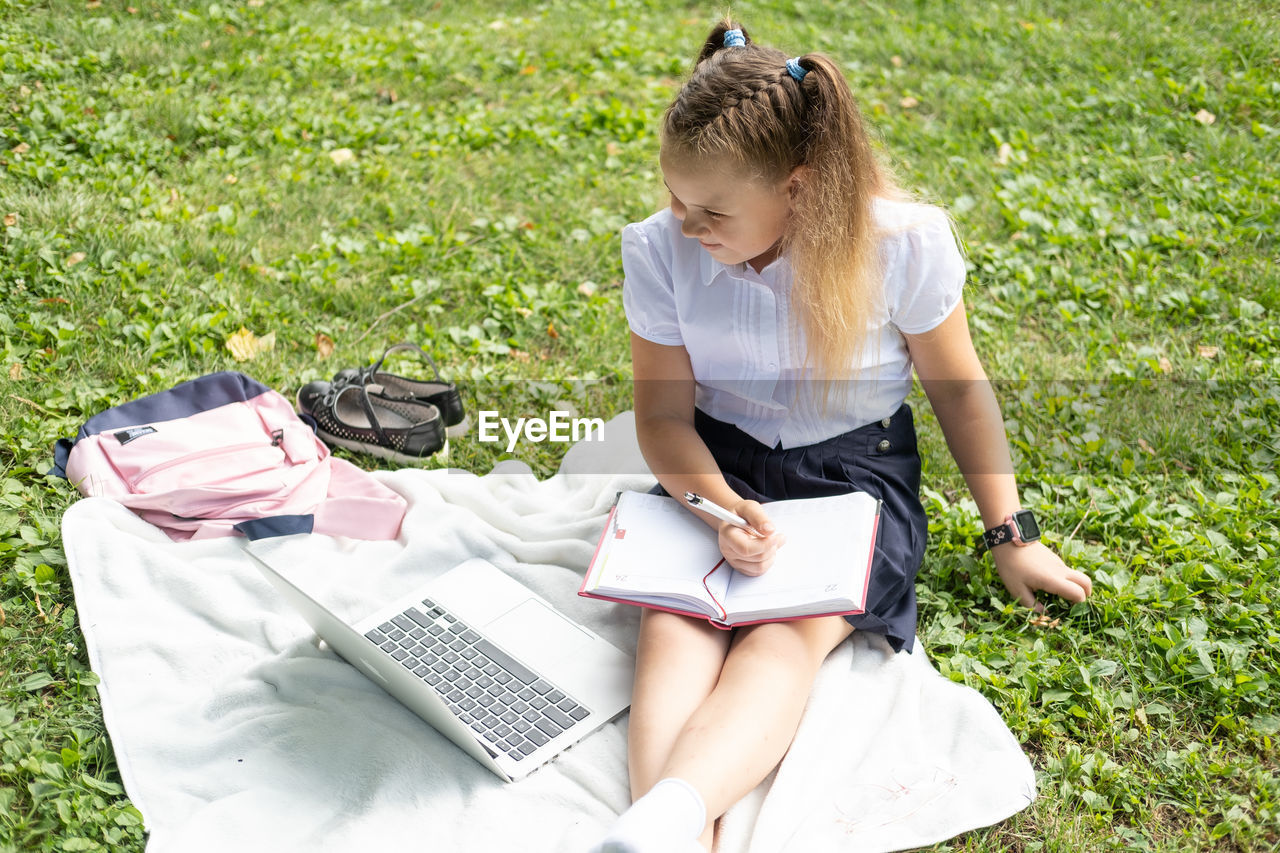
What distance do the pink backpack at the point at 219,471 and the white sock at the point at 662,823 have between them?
4.27ft

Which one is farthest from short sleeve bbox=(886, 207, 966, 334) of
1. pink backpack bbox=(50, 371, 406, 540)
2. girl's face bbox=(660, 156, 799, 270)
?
pink backpack bbox=(50, 371, 406, 540)

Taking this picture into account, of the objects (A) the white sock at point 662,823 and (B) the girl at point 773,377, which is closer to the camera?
(A) the white sock at point 662,823

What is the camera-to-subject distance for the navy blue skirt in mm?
2479

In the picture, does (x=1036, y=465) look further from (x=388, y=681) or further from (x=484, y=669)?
(x=388, y=681)

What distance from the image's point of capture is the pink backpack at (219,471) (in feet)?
9.25

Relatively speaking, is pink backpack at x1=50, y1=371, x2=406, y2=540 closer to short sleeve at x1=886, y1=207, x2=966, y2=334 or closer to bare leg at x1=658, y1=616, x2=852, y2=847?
bare leg at x1=658, y1=616, x2=852, y2=847

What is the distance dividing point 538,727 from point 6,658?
3.97 ft

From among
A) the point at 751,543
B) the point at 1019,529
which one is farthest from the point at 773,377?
the point at 1019,529

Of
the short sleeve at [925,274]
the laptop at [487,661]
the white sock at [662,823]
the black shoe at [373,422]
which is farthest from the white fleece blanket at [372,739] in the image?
the short sleeve at [925,274]

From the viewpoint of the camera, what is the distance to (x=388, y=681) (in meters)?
2.27

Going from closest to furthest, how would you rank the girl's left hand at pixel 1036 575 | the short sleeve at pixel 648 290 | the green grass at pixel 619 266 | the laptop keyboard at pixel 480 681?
the laptop keyboard at pixel 480 681, the green grass at pixel 619 266, the short sleeve at pixel 648 290, the girl's left hand at pixel 1036 575

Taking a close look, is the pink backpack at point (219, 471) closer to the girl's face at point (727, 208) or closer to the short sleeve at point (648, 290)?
the short sleeve at point (648, 290)

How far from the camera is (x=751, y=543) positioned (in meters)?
2.27

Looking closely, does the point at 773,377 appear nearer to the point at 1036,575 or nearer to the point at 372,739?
the point at 1036,575
